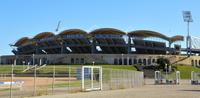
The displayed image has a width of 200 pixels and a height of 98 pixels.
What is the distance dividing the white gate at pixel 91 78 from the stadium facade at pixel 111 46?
10909 cm

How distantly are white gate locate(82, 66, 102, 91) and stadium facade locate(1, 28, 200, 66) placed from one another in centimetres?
10909

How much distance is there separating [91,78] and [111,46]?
126241mm

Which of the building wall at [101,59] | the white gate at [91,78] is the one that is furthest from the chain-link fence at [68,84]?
the building wall at [101,59]

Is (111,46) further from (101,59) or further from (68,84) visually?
(68,84)

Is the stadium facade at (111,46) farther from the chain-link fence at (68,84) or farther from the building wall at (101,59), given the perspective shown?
the chain-link fence at (68,84)

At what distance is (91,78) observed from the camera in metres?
41.8

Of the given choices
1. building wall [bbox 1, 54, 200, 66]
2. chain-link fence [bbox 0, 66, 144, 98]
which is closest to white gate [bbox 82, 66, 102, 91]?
chain-link fence [bbox 0, 66, 144, 98]

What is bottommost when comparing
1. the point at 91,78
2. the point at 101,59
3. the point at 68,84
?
the point at 68,84

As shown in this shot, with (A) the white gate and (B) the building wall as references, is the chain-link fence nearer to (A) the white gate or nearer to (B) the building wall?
(A) the white gate

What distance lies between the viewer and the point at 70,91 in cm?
3891

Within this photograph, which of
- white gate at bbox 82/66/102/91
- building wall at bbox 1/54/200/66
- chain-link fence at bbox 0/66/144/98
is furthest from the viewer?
building wall at bbox 1/54/200/66

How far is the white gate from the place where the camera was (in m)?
40.9

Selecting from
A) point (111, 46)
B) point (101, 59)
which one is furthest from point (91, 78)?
point (111, 46)

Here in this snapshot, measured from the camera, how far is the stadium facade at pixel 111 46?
155 meters
